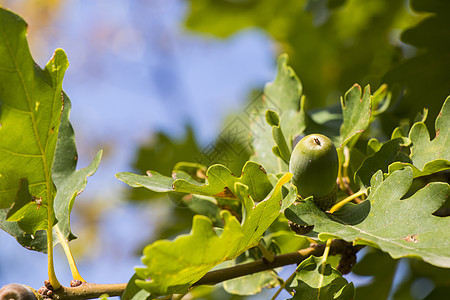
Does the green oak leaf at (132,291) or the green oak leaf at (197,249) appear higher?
the green oak leaf at (197,249)

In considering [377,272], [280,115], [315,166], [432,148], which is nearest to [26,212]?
[315,166]

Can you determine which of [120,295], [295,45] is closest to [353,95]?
[120,295]

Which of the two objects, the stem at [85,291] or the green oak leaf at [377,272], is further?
the green oak leaf at [377,272]

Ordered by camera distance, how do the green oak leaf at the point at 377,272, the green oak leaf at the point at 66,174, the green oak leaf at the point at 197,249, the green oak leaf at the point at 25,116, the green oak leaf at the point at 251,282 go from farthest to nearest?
the green oak leaf at the point at 377,272
the green oak leaf at the point at 251,282
the green oak leaf at the point at 66,174
the green oak leaf at the point at 25,116
the green oak leaf at the point at 197,249

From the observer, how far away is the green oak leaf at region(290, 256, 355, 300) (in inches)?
40.1

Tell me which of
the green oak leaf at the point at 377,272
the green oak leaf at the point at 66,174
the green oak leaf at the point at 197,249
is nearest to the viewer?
the green oak leaf at the point at 197,249

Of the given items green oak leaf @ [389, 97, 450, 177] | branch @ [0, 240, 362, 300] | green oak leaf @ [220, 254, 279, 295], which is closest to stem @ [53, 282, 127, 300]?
branch @ [0, 240, 362, 300]

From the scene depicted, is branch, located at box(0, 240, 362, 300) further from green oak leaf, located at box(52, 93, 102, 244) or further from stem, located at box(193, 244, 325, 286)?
green oak leaf, located at box(52, 93, 102, 244)

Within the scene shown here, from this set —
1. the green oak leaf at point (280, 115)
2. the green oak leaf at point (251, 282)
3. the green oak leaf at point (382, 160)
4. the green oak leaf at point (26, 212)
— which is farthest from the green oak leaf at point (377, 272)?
the green oak leaf at point (26, 212)

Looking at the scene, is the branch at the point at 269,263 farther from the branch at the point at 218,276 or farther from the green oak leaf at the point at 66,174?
the green oak leaf at the point at 66,174

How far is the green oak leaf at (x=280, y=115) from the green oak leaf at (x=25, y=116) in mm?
621

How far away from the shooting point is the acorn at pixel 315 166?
104cm

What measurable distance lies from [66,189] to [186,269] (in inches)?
22.8

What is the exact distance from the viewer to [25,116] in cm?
102
